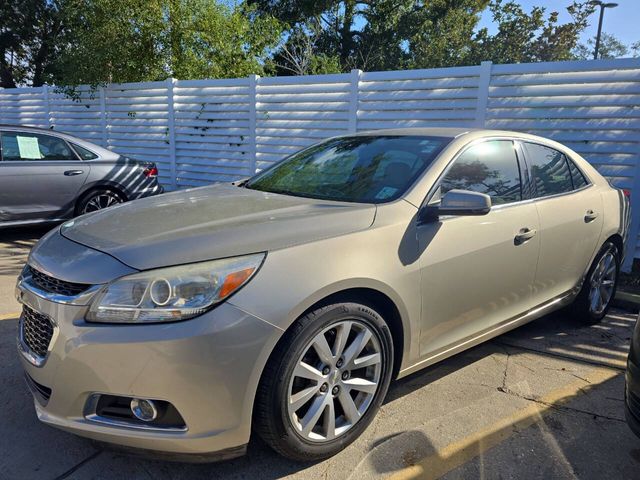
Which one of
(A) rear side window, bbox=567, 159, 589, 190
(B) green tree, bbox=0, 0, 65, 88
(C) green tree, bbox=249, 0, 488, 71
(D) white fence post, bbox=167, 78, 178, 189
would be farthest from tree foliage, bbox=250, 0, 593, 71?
(A) rear side window, bbox=567, 159, 589, 190

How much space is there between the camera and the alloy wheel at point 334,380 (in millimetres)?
2244

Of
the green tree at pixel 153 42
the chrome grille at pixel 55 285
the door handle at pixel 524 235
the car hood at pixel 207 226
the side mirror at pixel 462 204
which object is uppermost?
the green tree at pixel 153 42

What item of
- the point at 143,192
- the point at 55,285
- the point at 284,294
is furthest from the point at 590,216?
the point at 143,192

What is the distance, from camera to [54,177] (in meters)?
6.43

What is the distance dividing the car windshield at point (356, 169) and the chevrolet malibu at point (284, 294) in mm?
15

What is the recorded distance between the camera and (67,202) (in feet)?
21.6

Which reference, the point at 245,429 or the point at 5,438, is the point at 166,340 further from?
the point at 5,438

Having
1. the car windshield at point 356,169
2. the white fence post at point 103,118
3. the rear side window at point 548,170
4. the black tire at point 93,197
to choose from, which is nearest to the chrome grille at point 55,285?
the car windshield at point 356,169

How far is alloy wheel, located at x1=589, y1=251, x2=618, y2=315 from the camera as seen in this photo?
4152mm

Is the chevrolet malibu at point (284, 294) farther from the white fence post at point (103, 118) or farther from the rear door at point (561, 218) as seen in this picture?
the white fence post at point (103, 118)

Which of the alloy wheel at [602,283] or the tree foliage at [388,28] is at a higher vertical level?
the tree foliage at [388,28]

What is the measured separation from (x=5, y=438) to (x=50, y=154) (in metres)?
4.94

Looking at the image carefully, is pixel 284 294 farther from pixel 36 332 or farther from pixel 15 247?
pixel 15 247

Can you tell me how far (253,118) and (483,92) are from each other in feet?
13.1
